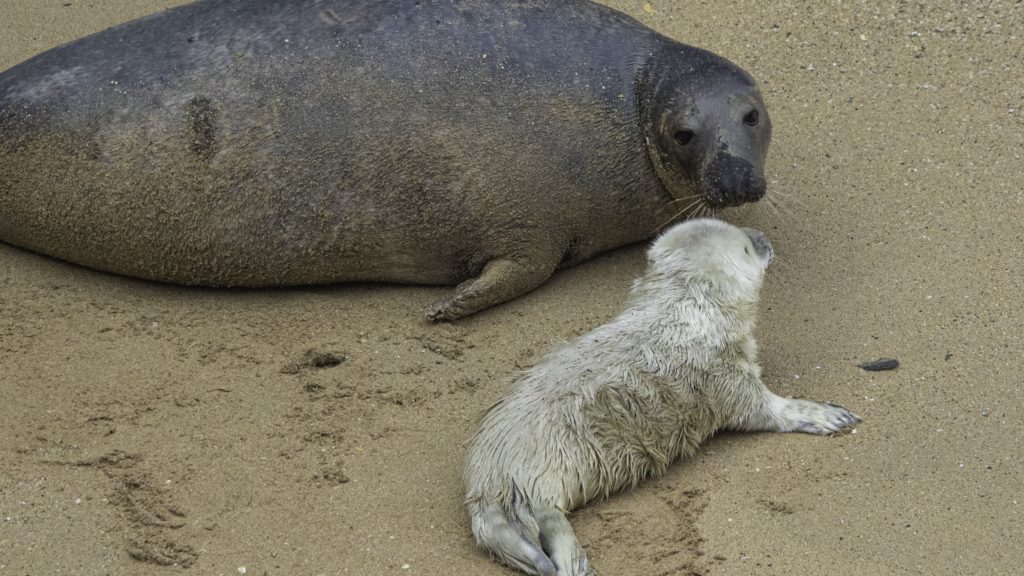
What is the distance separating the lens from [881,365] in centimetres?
505

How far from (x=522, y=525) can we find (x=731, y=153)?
2.11m

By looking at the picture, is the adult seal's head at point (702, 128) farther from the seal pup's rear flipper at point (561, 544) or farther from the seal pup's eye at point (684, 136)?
the seal pup's rear flipper at point (561, 544)

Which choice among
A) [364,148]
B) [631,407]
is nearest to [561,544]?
[631,407]

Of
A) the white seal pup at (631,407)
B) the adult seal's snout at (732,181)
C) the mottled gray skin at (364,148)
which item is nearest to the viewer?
the white seal pup at (631,407)

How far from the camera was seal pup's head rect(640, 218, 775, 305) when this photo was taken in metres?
4.71

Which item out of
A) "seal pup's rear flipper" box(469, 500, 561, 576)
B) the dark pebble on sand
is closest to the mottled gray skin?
the dark pebble on sand

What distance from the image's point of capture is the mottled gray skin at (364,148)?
18.4ft

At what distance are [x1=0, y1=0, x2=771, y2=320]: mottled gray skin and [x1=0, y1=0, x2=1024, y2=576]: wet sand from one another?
214 millimetres

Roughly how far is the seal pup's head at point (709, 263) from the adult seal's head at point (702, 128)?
0.55m

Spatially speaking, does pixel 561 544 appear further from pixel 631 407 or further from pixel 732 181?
pixel 732 181

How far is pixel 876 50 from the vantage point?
7.07m

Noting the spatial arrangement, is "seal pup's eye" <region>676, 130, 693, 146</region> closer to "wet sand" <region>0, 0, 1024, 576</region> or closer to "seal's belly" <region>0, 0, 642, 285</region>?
"seal's belly" <region>0, 0, 642, 285</region>

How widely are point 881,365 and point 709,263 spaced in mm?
824

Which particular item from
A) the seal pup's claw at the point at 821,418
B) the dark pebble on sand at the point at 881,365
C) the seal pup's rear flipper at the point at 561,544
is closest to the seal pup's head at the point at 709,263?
the seal pup's claw at the point at 821,418
